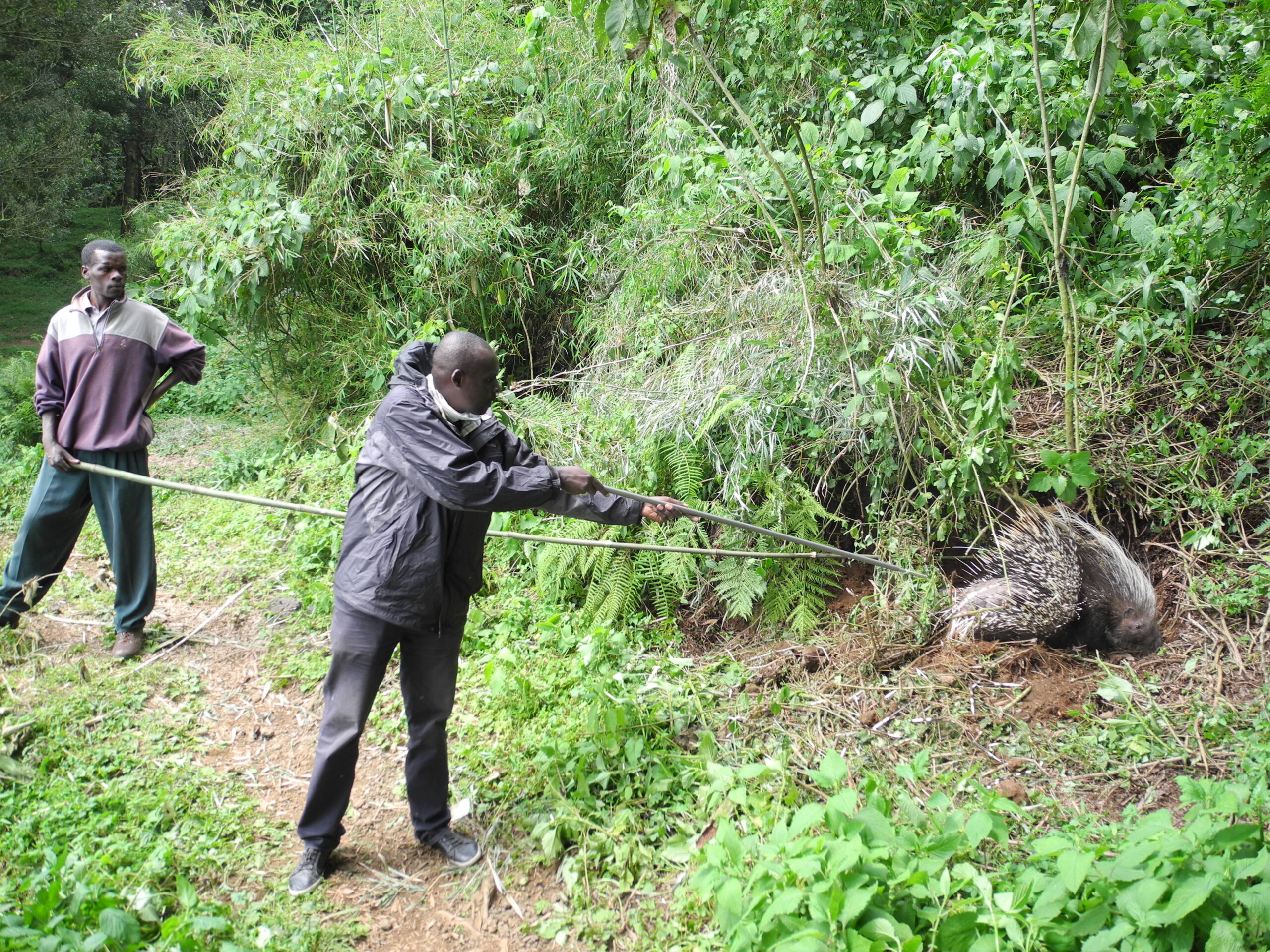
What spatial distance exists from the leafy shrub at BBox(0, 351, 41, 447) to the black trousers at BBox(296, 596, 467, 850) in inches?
238

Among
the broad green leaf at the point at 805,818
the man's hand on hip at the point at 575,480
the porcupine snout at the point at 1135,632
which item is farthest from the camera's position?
the porcupine snout at the point at 1135,632

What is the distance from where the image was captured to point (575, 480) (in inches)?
127

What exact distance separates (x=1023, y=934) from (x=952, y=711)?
1.54 metres

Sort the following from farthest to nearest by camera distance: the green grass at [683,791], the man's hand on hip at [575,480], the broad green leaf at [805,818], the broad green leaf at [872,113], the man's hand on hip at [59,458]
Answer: the broad green leaf at [872,113] → the man's hand on hip at [59,458] → the man's hand on hip at [575,480] → the broad green leaf at [805,818] → the green grass at [683,791]

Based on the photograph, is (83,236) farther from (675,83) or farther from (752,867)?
(752,867)

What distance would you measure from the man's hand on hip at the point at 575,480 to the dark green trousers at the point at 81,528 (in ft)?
8.87

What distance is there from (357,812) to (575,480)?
1.73m

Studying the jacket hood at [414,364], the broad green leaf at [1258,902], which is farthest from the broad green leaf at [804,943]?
the jacket hood at [414,364]

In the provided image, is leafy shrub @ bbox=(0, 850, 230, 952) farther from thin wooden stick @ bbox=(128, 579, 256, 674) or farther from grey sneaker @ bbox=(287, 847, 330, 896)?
thin wooden stick @ bbox=(128, 579, 256, 674)

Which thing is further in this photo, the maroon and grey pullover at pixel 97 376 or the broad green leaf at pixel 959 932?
the maroon and grey pullover at pixel 97 376

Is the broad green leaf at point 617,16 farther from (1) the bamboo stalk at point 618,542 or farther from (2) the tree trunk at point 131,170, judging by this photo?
(2) the tree trunk at point 131,170

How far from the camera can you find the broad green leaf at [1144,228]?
463 cm

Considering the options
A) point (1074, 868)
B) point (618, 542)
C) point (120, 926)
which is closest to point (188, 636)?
point (120, 926)

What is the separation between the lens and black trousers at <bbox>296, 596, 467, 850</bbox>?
9.84ft
